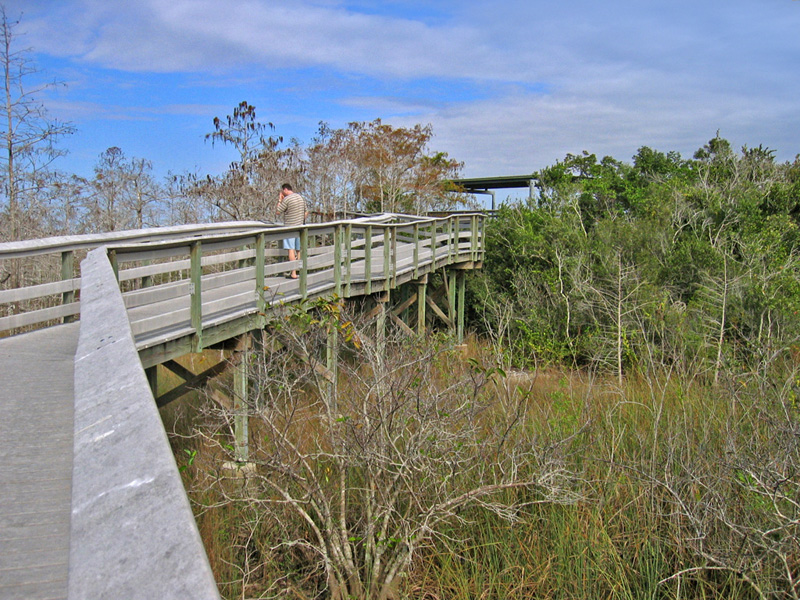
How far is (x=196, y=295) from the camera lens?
22.0 feet

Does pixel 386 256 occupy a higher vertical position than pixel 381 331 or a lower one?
higher

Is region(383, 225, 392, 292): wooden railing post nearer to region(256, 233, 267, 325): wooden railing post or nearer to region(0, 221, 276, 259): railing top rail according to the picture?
region(0, 221, 276, 259): railing top rail

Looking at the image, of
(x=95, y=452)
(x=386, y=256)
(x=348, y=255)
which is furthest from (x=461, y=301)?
(x=95, y=452)

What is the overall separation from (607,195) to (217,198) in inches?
516

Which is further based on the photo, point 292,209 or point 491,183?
point 491,183

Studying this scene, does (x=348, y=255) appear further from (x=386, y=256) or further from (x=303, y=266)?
(x=386, y=256)

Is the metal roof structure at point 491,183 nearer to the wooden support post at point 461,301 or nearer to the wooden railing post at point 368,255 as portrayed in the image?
the wooden support post at point 461,301

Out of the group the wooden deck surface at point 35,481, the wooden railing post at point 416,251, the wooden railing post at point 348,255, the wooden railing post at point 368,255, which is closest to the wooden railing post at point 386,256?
the wooden railing post at point 368,255

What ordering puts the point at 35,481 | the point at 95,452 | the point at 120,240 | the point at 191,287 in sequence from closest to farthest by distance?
1. the point at 95,452
2. the point at 35,481
3. the point at 191,287
4. the point at 120,240

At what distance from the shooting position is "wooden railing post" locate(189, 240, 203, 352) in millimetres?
6395

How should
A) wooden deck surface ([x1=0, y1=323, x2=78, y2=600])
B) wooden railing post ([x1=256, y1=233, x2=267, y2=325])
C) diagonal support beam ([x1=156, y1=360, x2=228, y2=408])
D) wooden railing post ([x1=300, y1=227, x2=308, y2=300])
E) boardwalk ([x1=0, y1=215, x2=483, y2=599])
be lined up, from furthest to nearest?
wooden railing post ([x1=300, y1=227, x2=308, y2=300]) < diagonal support beam ([x1=156, y1=360, x2=228, y2=408]) < wooden railing post ([x1=256, y1=233, x2=267, y2=325]) < wooden deck surface ([x1=0, y1=323, x2=78, y2=600]) < boardwalk ([x1=0, y1=215, x2=483, y2=599])

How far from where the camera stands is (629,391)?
9.24m

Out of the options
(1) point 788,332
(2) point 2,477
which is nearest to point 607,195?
(1) point 788,332

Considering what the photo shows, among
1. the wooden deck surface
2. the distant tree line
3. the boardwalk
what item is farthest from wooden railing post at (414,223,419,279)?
the wooden deck surface
